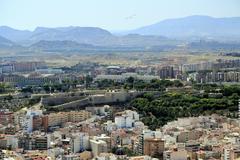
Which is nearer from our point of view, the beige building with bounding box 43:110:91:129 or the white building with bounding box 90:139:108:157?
the white building with bounding box 90:139:108:157

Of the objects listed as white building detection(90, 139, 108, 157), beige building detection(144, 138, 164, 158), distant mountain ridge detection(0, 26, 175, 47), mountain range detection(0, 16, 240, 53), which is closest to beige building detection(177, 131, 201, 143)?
beige building detection(144, 138, 164, 158)

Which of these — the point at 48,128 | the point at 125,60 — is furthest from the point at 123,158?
the point at 125,60

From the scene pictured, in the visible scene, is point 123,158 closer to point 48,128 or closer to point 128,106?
point 48,128

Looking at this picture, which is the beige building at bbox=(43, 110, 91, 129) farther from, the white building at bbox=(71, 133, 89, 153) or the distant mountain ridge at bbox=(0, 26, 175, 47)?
the distant mountain ridge at bbox=(0, 26, 175, 47)

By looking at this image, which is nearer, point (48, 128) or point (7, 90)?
point (48, 128)

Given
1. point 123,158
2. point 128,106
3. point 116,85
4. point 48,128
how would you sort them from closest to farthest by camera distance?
point 123,158, point 48,128, point 128,106, point 116,85

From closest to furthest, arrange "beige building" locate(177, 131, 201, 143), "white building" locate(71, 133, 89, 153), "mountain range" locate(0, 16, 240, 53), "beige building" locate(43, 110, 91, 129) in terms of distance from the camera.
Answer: "white building" locate(71, 133, 89, 153) → "beige building" locate(177, 131, 201, 143) → "beige building" locate(43, 110, 91, 129) → "mountain range" locate(0, 16, 240, 53)

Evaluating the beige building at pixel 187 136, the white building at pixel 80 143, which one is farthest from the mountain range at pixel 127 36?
the white building at pixel 80 143

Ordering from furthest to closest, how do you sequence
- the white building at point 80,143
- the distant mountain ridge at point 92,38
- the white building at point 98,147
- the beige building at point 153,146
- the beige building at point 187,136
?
the distant mountain ridge at point 92,38 → the beige building at point 187,136 → the white building at point 80,143 → the white building at point 98,147 → the beige building at point 153,146

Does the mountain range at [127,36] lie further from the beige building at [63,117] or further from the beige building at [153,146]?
the beige building at [153,146]
